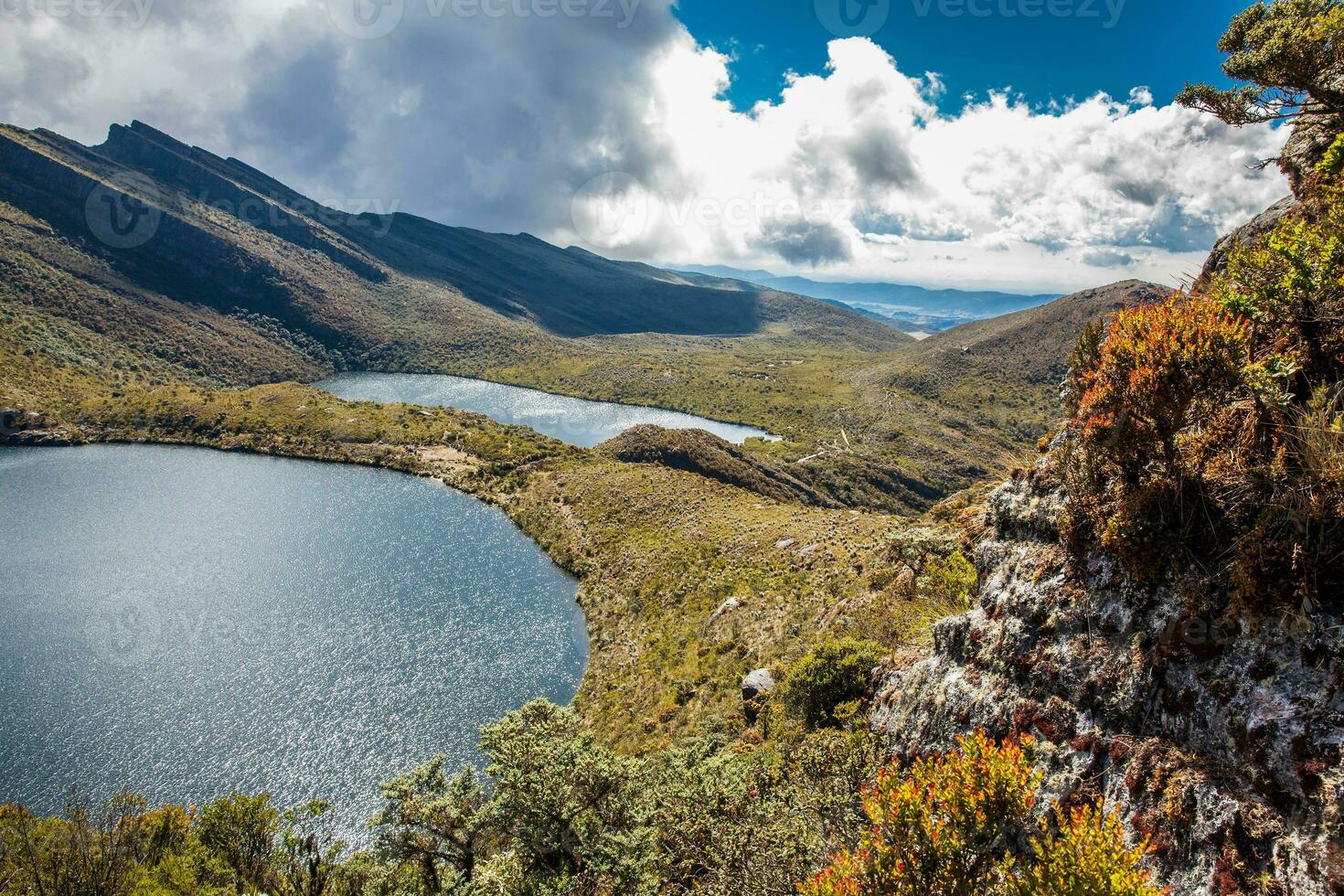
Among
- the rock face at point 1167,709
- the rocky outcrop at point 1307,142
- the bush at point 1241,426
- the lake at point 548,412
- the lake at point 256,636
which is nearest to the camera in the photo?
the rock face at point 1167,709

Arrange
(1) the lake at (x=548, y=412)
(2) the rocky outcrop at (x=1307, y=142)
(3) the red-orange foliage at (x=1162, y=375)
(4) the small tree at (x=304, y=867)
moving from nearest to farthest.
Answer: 1. (3) the red-orange foliage at (x=1162, y=375)
2. (2) the rocky outcrop at (x=1307, y=142)
3. (4) the small tree at (x=304, y=867)
4. (1) the lake at (x=548, y=412)

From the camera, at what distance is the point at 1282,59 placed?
14375 mm

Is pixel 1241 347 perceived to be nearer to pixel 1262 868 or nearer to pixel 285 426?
pixel 1262 868

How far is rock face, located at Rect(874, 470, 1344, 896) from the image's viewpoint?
717cm

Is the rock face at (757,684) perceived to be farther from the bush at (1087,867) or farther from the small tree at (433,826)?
the bush at (1087,867)

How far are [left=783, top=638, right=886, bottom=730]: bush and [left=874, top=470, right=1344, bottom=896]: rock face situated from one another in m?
13.1

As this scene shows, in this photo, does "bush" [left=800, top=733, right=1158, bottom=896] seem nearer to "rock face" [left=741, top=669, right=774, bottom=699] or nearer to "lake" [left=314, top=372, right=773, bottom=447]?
"rock face" [left=741, top=669, right=774, bottom=699]

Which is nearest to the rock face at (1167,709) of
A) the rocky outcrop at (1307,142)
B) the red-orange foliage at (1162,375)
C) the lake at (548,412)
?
the red-orange foliage at (1162,375)

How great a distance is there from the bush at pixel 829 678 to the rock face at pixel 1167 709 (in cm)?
1307

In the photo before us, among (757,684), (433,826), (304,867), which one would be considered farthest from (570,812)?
(304,867)

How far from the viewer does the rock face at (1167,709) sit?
23.5ft

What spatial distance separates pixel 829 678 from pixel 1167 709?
63.7ft

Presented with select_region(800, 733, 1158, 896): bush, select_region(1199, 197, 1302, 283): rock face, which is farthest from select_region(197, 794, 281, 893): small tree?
select_region(1199, 197, 1302, 283): rock face

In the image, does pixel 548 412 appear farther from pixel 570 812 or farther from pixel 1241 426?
pixel 1241 426
